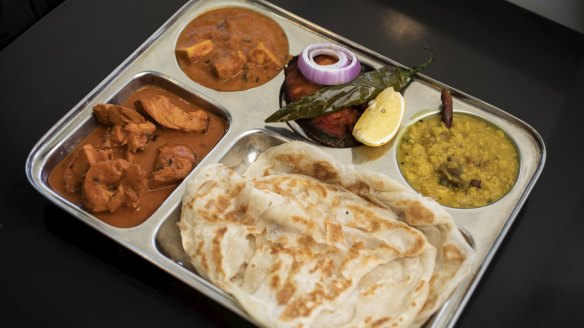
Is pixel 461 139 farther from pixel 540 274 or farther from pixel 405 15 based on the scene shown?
pixel 405 15

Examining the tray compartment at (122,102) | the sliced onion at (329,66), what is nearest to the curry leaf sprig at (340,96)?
the sliced onion at (329,66)

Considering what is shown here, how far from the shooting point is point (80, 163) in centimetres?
421

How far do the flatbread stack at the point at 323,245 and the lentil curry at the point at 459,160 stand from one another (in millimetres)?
401

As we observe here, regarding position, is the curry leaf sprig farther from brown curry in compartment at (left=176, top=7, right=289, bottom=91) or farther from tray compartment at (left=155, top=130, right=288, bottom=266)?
brown curry in compartment at (left=176, top=7, right=289, bottom=91)

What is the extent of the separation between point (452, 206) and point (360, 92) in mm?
1036

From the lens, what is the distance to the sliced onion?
15.4 feet

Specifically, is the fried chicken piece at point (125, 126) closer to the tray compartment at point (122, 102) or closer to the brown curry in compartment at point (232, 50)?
the tray compartment at point (122, 102)

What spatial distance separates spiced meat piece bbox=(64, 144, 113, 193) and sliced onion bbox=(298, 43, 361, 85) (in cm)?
154

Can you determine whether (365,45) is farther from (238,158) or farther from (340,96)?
(238,158)

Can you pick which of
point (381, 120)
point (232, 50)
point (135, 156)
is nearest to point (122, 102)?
point (135, 156)

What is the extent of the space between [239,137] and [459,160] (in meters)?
1.53

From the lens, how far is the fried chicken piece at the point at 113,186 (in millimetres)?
4102

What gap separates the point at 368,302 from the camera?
3.68 meters

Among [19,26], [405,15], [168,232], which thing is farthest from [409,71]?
[19,26]
